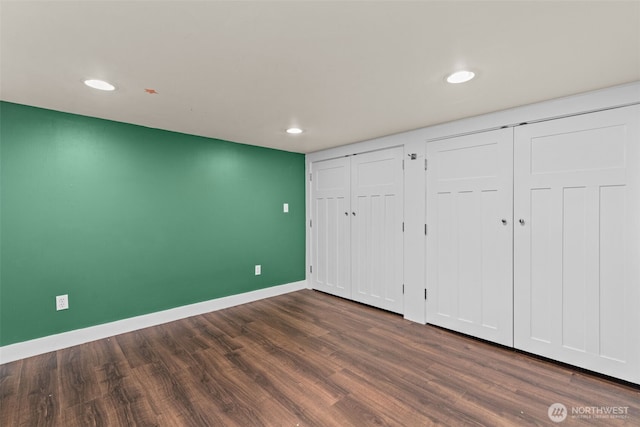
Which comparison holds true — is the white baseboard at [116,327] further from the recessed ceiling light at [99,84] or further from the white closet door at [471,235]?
the white closet door at [471,235]

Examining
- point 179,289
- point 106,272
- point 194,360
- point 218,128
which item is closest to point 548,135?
point 218,128

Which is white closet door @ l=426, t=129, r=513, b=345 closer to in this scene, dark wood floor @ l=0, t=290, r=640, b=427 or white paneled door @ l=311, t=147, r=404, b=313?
dark wood floor @ l=0, t=290, r=640, b=427

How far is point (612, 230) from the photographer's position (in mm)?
2055

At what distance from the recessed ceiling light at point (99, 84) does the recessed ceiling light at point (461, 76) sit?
224 cm

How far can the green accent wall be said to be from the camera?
2387 millimetres

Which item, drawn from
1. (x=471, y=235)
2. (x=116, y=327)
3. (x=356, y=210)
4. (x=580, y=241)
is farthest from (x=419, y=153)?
(x=116, y=327)

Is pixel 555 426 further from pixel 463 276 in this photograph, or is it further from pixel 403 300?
pixel 403 300

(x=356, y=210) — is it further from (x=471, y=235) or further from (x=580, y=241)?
(x=580, y=241)

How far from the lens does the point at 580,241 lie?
2.18m

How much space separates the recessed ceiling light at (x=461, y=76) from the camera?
5.99 ft

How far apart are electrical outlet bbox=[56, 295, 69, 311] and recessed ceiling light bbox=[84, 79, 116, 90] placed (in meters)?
1.82

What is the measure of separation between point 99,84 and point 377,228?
9.45 feet

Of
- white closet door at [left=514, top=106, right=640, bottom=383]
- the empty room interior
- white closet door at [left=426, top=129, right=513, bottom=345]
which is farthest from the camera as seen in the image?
white closet door at [left=426, top=129, right=513, bottom=345]

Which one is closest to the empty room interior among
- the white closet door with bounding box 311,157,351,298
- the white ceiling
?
the white ceiling
